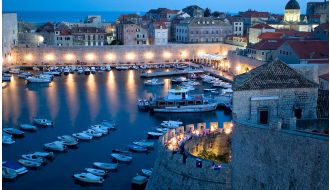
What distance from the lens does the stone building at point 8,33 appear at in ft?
94.2

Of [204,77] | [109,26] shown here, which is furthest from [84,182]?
[109,26]

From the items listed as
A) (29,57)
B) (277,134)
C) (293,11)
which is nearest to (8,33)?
(29,57)

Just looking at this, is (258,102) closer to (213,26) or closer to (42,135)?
(42,135)

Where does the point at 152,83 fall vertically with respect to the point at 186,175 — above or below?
above

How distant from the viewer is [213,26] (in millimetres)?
34969

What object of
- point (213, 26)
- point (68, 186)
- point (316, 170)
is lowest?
point (68, 186)

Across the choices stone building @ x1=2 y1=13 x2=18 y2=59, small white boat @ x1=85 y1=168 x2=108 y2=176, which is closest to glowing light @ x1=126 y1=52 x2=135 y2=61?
stone building @ x1=2 y1=13 x2=18 y2=59

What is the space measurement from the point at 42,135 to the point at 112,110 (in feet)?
12.2

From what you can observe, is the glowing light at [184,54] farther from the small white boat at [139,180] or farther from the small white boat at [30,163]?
the small white boat at [139,180]

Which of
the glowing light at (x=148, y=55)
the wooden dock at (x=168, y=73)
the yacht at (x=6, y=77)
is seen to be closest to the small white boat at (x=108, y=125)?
the yacht at (x=6, y=77)

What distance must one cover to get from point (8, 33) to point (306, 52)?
17.7m

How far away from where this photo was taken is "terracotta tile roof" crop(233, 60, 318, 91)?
7.75 m

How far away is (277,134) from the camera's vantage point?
20.3 ft

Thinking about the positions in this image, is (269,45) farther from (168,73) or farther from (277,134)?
(277,134)
